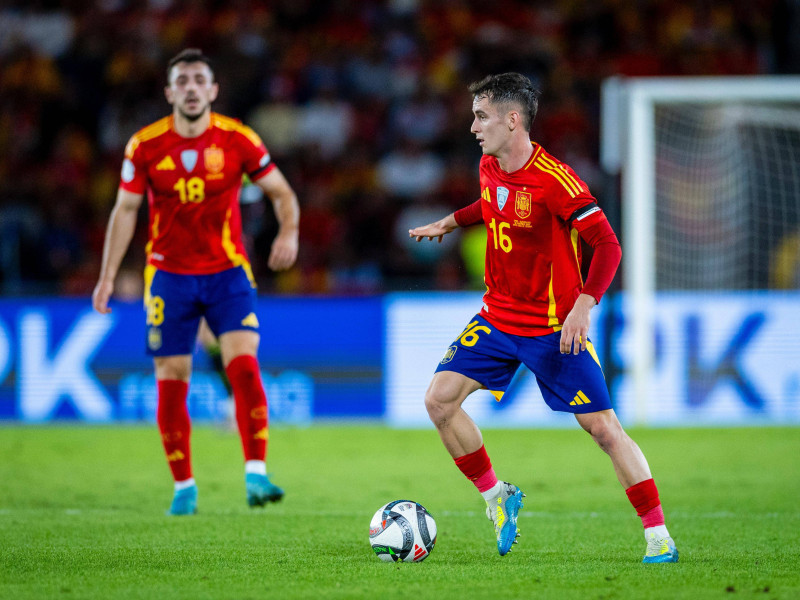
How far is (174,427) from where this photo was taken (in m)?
6.47

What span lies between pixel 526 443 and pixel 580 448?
2.03ft

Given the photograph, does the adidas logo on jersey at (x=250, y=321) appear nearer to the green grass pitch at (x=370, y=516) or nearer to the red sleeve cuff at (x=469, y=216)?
the green grass pitch at (x=370, y=516)

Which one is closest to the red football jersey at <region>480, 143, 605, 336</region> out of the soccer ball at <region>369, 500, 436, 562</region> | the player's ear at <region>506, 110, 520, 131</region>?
the player's ear at <region>506, 110, 520, 131</region>

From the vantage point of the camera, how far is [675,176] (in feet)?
43.7

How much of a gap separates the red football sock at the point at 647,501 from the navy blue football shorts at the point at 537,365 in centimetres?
37

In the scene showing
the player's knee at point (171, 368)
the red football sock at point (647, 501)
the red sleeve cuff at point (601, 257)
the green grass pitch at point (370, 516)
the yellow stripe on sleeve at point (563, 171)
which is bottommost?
the green grass pitch at point (370, 516)

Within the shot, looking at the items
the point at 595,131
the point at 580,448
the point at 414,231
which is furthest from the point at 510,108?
the point at 595,131

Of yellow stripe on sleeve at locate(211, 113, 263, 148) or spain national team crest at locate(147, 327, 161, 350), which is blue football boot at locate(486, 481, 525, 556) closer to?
spain national team crest at locate(147, 327, 161, 350)

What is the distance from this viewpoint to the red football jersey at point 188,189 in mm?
6371

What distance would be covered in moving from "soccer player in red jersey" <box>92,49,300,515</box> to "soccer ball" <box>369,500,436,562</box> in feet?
4.68

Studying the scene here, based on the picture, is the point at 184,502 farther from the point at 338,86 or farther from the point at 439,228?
the point at 338,86

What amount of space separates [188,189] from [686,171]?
825 centimetres

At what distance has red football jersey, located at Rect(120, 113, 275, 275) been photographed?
20.9 feet

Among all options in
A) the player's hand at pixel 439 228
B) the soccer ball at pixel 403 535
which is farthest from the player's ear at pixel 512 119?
the soccer ball at pixel 403 535
